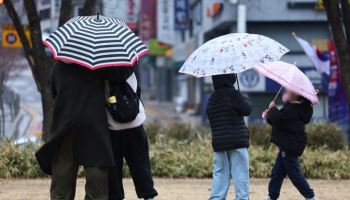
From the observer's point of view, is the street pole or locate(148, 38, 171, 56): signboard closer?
the street pole

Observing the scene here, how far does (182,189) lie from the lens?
29.9ft

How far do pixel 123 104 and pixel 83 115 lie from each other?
0.34 meters

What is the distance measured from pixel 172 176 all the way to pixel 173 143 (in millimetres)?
1766

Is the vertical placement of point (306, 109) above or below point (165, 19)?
below

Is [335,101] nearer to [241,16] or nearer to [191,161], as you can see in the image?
[191,161]

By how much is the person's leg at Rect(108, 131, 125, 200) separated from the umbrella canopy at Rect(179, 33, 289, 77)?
1.05 metres

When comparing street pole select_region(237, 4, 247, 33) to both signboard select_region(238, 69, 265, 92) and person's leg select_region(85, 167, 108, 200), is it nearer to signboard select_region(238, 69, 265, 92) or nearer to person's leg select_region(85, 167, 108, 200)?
signboard select_region(238, 69, 265, 92)

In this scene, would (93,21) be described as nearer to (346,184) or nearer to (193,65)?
(193,65)

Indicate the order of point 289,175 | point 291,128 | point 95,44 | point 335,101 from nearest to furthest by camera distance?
point 95,44
point 291,128
point 289,175
point 335,101

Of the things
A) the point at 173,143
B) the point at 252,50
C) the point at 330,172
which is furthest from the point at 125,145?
the point at 173,143

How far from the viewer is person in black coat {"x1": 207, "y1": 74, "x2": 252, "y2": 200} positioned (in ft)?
22.0

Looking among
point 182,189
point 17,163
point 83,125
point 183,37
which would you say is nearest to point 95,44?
point 83,125

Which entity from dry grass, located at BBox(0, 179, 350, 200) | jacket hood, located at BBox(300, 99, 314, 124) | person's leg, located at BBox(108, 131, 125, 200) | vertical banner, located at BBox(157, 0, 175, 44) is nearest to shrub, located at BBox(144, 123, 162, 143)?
dry grass, located at BBox(0, 179, 350, 200)

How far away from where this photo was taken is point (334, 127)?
511 inches
